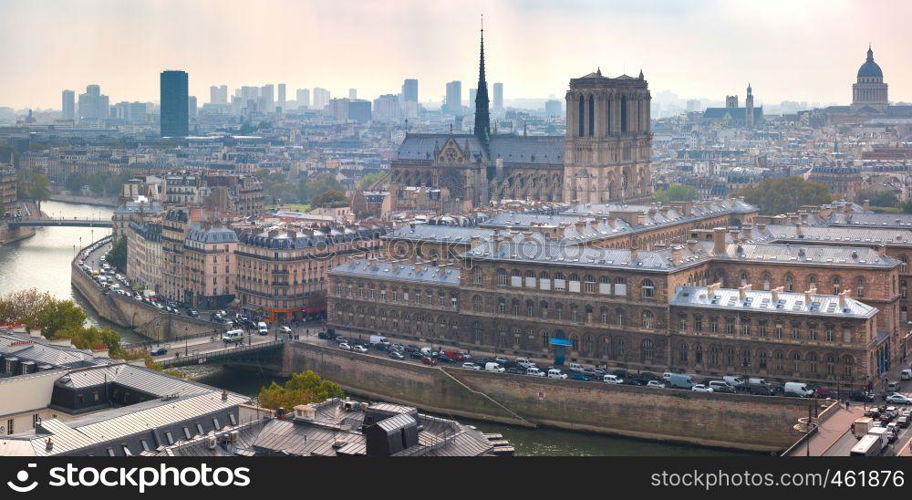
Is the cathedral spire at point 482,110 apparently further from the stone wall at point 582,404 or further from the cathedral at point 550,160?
the stone wall at point 582,404

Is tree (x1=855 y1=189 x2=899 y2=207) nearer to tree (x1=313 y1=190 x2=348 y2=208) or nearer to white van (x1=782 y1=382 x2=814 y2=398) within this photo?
tree (x1=313 y1=190 x2=348 y2=208)

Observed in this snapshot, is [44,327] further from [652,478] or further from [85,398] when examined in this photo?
[652,478]

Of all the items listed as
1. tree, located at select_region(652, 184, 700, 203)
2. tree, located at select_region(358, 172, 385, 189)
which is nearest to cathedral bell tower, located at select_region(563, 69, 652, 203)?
tree, located at select_region(652, 184, 700, 203)

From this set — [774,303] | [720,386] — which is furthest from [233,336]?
[774,303]

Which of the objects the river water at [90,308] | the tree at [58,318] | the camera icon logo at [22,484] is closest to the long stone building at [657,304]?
the river water at [90,308]

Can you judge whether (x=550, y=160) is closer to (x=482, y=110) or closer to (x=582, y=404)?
(x=482, y=110)

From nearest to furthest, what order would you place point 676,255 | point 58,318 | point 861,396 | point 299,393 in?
point 299,393 < point 861,396 < point 676,255 < point 58,318
